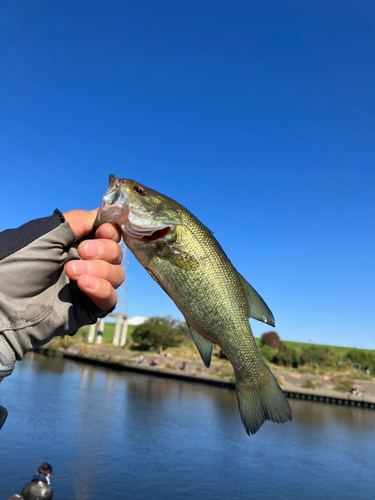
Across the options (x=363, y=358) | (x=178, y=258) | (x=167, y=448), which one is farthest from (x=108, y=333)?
(x=178, y=258)

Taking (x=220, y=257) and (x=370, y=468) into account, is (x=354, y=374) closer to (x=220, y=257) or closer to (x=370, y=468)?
(x=370, y=468)

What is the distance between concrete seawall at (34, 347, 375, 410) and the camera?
164ft

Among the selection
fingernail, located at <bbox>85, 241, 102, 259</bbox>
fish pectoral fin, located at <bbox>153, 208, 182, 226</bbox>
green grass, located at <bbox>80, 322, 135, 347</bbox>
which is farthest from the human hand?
green grass, located at <bbox>80, 322, 135, 347</bbox>

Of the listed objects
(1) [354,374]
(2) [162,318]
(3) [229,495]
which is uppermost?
(2) [162,318]

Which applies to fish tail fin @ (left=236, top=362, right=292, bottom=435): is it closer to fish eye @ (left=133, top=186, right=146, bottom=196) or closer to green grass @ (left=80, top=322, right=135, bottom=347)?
fish eye @ (left=133, top=186, right=146, bottom=196)

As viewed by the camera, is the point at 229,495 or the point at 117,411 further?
the point at 117,411

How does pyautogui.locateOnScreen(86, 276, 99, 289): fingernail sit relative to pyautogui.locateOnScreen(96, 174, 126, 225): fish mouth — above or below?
below

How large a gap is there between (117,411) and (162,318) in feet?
137

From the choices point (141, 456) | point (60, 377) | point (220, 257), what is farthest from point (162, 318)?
point (220, 257)

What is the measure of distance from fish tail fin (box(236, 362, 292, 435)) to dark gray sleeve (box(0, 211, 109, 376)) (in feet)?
3.75

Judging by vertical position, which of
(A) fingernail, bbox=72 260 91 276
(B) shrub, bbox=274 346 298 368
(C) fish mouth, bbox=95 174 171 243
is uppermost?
(C) fish mouth, bbox=95 174 171 243

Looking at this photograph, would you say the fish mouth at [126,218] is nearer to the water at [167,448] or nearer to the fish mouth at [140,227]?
the fish mouth at [140,227]

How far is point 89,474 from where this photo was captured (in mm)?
20141

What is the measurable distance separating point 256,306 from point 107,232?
1.11 m
